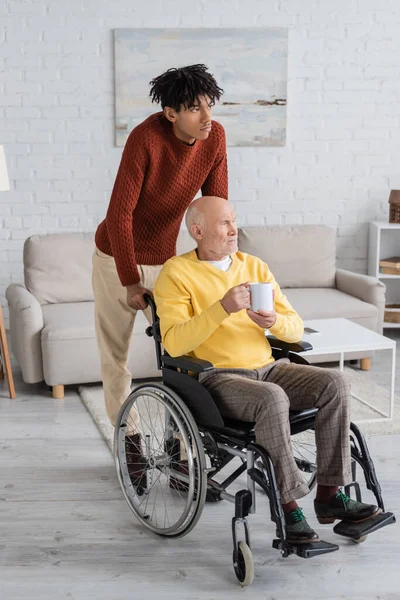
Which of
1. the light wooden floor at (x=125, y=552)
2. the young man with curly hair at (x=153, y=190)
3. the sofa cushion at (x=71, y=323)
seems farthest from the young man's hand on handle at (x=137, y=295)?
the sofa cushion at (x=71, y=323)

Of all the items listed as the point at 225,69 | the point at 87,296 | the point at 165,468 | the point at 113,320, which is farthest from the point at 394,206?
the point at 165,468

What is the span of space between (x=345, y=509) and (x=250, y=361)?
1.58ft

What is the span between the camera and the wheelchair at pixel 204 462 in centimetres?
215

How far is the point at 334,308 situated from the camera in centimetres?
418

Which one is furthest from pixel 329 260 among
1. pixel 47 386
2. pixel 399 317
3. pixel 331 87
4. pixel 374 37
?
pixel 47 386

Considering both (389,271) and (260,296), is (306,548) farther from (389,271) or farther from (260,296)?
(389,271)

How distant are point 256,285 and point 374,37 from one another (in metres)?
3.27

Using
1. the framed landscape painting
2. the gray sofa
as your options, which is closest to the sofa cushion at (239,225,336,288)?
the gray sofa

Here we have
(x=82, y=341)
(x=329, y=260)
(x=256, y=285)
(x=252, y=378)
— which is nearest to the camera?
(x=256, y=285)

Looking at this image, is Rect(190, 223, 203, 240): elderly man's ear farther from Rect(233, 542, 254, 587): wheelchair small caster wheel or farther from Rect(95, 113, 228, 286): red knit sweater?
Rect(233, 542, 254, 587): wheelchair small caster wheel

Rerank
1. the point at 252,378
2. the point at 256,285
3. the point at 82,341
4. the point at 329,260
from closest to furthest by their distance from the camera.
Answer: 1. the point at 256,285
2. the point at 252,378
3. the point at 82,341
4. the point at 329,260

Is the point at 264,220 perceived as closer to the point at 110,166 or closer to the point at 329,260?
the point at 329,260

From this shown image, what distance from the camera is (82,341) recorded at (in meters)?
3.80

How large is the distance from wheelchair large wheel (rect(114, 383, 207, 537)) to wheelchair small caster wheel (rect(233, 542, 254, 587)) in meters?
0.15
